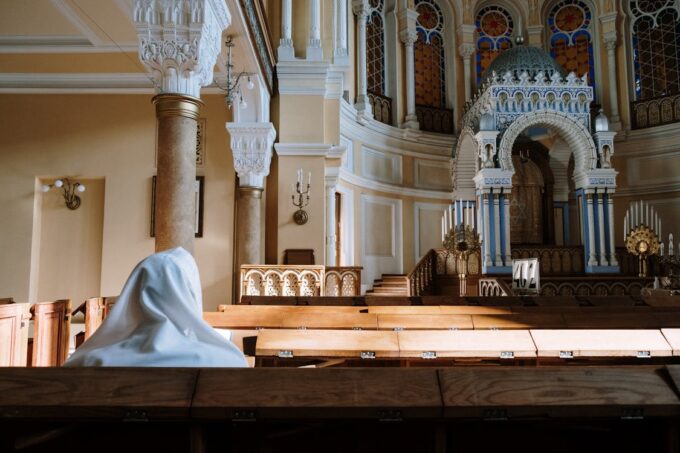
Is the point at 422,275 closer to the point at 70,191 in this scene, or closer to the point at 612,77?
the point at 70,191

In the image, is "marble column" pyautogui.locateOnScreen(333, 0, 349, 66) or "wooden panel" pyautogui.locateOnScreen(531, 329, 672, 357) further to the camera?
"marble column" pyautogui.locateOnScreen(333, 0, 349, 66)

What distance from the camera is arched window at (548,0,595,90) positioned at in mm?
18016

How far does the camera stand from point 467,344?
339 cm

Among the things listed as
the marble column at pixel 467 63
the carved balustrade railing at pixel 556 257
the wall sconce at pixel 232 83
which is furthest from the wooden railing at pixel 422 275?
the marble column at pixel 467 63

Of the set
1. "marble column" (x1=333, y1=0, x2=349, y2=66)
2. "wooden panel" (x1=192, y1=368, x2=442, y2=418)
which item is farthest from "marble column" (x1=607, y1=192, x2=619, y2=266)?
"wooden panel" (x1=192, y1=368, x2=442, y2=418)

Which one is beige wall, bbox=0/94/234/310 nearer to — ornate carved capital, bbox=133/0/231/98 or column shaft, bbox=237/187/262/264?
column shaft, bbox=237/187/262/264

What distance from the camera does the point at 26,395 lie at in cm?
174

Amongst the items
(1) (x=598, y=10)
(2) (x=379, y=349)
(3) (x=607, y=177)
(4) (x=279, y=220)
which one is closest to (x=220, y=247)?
(4) (x=279, y=220)

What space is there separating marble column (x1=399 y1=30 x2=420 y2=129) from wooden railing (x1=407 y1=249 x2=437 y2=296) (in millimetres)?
4282

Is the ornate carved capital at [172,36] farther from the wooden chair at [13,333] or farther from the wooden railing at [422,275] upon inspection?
the wooden railing at [422,275]

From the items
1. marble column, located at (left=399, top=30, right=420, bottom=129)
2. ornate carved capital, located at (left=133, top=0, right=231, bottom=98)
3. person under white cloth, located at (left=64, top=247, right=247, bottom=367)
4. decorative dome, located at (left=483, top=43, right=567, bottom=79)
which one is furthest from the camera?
marble column, located at (left=399, top=30, right=420, bottom=129)

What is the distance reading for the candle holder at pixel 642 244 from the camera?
1325cm

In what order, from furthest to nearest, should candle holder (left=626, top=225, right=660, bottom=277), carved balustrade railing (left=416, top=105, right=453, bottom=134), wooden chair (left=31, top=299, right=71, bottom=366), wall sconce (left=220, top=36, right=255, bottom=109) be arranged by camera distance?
carved balustrade railing (left=416, top=105, right=453, bottom=134)
candle holder (left=626, top=225, right=660, bottom=277)
wall sconce (left=220, top=36, right=255, bottom=109)
wooden chair (left=31, top=299, right=71, bottom=366)

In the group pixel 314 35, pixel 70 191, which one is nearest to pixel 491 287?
pixel 314 35
